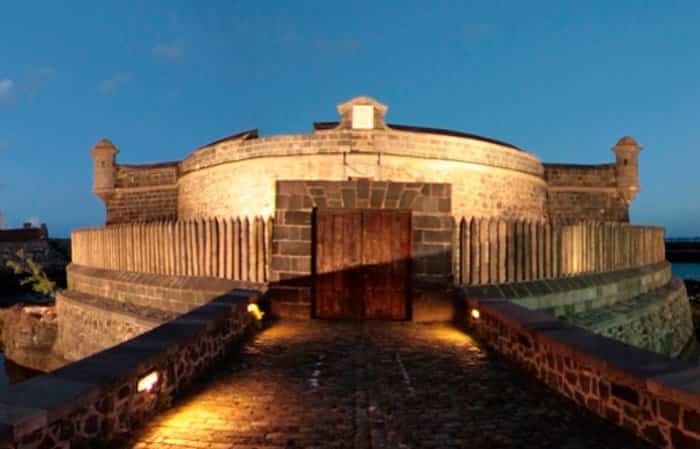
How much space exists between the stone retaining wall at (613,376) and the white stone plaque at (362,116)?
995 centimetres

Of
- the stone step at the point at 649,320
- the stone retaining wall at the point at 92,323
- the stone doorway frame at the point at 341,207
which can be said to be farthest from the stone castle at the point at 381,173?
the stone step at the point at 649,320

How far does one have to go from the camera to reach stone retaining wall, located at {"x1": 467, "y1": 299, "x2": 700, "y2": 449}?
311 cm

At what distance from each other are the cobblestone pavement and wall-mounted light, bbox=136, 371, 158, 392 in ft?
0.89

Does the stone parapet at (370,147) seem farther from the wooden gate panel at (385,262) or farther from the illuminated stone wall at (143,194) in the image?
the wooden gate panel at (385,262)

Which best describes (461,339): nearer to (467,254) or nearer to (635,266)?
(467,254)

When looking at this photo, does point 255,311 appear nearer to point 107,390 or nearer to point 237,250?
point 237,250

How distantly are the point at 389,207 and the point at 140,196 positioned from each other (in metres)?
17.2

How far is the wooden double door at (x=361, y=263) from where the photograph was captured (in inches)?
313

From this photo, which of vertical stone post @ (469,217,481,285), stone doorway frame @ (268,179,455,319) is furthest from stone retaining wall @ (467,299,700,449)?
vertical stone post @ (469,217,481,285)

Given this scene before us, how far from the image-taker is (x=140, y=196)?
71.6 feet

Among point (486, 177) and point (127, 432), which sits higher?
point (486, 177)

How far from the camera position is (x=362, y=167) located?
1466 cm

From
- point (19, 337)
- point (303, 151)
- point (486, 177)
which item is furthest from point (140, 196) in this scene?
point (486, 177)

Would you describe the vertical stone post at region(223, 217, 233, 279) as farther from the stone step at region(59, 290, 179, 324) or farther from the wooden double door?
the wooden double door
